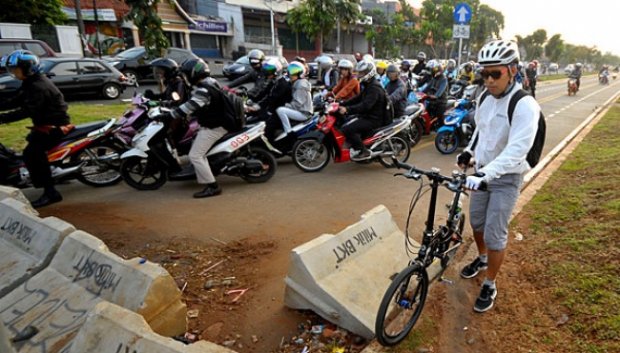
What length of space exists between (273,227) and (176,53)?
15.6 meters

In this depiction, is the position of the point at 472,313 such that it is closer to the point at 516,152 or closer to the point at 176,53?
the point at 516,152

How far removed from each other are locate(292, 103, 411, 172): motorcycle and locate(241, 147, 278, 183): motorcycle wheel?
26.0 inches

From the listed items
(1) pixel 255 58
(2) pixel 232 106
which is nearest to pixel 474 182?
(2) pixel 232 106

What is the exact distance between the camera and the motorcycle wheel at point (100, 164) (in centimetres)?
551

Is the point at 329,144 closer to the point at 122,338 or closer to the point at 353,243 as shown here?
the point at 353,243

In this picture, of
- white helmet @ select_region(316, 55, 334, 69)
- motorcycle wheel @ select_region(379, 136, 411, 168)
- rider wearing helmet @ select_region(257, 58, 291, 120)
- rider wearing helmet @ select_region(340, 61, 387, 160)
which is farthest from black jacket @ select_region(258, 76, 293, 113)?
white helmet @ select_region(316, 55, 334, 69)

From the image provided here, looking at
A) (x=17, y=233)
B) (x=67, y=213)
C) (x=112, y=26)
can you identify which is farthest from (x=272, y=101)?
(x=112, y=26)

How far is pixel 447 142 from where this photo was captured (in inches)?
327

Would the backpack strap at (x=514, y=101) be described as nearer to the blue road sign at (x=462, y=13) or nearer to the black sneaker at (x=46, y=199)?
the black sneaker at (x=46, y=199)

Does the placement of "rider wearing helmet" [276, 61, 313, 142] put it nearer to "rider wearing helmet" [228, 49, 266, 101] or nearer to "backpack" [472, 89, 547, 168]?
"rider wearing helmet" [228, 49, 266, 101]

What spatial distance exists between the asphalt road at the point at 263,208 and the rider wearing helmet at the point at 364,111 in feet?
1.62

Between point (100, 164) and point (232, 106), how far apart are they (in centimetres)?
200

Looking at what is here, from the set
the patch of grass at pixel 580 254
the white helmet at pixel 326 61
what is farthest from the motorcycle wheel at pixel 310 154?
the white helmet at pixel 326 61

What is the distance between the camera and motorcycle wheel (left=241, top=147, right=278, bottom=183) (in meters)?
5.98
